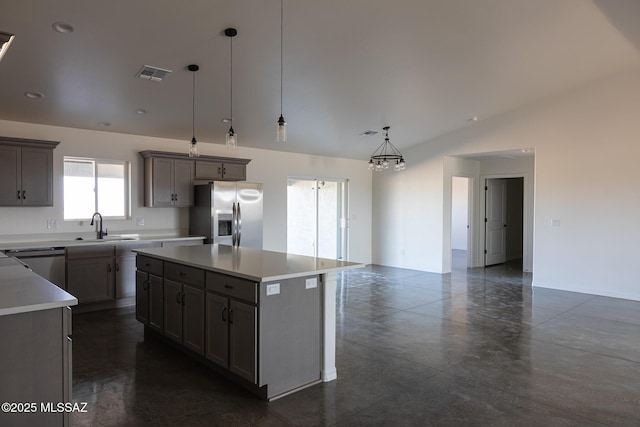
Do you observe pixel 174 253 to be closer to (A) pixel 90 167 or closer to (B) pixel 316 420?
(B) pixel 316 420

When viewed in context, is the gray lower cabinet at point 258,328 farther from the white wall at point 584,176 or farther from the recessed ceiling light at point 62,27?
the white wall at point 584,176

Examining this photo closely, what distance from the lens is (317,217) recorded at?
29.3ft

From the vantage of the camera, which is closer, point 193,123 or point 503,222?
point 193,123

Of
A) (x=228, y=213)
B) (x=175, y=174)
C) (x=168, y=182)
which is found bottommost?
(x=228, y=213)

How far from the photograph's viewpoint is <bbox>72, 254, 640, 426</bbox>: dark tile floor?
2.71 metres

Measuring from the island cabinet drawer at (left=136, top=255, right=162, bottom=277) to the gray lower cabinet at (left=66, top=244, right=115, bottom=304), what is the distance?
125cm

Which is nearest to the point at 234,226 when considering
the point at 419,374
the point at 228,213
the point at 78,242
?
the point at 228,213

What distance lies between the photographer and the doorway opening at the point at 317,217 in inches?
333

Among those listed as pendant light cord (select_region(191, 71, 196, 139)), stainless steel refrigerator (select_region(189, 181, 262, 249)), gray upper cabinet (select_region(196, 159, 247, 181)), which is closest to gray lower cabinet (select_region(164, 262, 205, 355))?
pendant light cord (select_region(191, 71, 196, 139))

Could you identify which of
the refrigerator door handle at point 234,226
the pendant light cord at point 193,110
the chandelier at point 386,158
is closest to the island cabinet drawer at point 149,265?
the pendant light cord at point 193,110

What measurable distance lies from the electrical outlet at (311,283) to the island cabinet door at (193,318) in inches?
35.5

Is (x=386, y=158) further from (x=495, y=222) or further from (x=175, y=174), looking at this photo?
(x=495, y=222)

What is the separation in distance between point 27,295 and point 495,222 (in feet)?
31.1

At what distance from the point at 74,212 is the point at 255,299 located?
13.7ft
